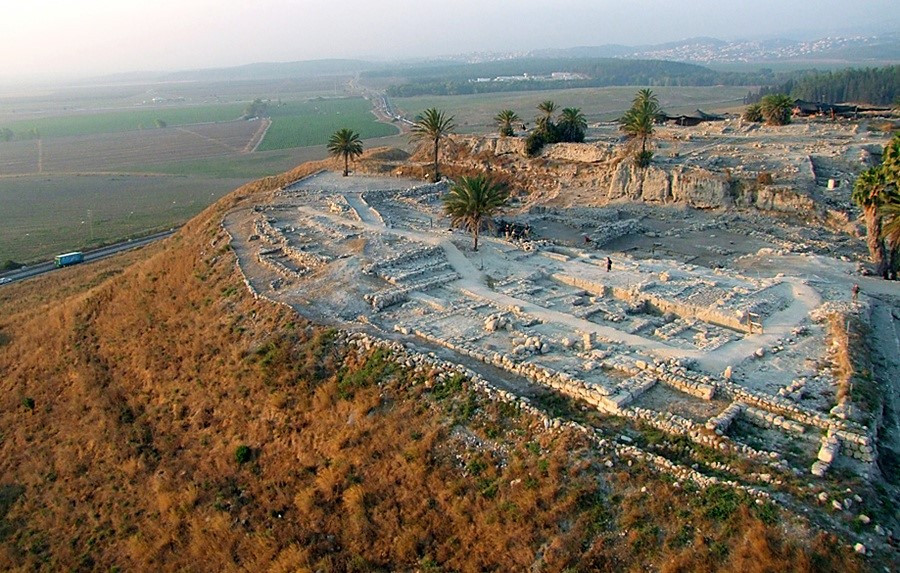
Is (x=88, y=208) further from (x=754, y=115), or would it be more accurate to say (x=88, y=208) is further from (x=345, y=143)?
(x=754, y=115)

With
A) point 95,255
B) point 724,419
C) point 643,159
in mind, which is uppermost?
point 643,159

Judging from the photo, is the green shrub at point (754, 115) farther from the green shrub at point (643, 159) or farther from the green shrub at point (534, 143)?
the green shrub at point (643, 159)

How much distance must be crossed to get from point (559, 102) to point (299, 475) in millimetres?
144999

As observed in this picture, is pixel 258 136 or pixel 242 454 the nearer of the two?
pixel 242 454

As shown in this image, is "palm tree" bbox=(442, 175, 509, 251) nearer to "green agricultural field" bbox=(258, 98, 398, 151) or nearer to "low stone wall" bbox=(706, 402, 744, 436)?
"low stone wall" bbox=(706, 402, 744, 436)

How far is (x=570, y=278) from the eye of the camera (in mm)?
25344

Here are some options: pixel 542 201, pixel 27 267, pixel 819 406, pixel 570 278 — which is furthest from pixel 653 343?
pixel 27 267

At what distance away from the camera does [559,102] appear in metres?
150

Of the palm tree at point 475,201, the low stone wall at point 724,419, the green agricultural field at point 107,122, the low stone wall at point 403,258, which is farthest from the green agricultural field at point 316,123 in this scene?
the low stone wall at point 724,419

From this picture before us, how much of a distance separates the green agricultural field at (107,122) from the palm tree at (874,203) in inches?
6529

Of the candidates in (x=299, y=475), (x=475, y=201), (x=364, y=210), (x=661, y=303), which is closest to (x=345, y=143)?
(x=364, y=210)

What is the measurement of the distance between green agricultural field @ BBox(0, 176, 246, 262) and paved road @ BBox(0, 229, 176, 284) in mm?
2310

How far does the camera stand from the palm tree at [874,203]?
2486 cm

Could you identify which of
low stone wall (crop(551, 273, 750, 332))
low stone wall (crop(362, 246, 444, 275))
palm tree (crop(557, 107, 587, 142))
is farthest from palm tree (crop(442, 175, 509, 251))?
palm tree (crop(557, 107, 587, 142))
